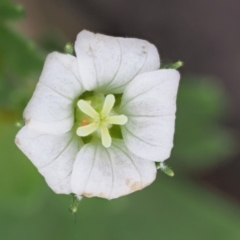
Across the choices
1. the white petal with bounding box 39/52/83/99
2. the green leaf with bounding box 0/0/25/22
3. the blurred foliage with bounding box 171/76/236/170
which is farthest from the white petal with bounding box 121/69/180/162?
the blurred foliage with bounding box 171/76/236/170

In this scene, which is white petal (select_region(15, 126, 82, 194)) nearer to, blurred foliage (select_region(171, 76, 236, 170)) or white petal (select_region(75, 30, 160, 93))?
white petal (select_region(75, 30, 160, 93))

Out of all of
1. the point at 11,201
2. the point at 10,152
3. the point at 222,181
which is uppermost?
the point at 10,152

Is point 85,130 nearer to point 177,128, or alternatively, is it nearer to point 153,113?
point 153,113

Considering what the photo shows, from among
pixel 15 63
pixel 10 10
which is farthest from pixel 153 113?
pixel 15 63

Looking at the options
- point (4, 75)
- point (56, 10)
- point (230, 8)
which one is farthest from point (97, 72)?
point (230, 8)

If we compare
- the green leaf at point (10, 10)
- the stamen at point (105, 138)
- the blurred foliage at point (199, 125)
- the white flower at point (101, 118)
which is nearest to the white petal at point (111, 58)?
the white flower at point (101, 118)

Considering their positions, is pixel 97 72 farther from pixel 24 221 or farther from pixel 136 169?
pixel 24 221
